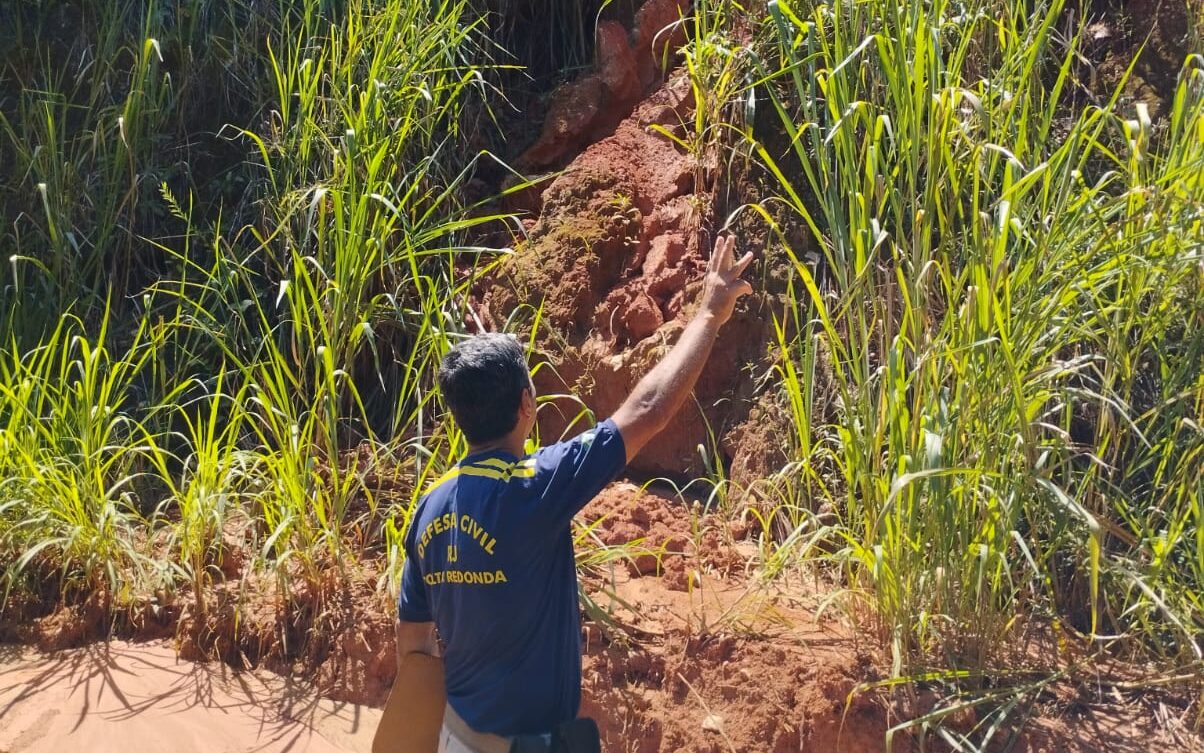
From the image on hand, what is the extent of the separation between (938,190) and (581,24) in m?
2.48

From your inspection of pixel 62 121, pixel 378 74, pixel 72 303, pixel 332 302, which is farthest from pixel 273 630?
pixel 62 121

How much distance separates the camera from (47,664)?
137 inches

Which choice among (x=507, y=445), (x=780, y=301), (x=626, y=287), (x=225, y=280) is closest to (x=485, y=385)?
(x=507, y=445)

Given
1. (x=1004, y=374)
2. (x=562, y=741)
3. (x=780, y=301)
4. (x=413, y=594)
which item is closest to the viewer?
(x=562, y=741)

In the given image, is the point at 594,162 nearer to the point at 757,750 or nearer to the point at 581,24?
Result: the point at 581,24

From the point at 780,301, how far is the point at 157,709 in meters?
2.23

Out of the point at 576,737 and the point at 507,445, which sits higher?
the point at 507,445

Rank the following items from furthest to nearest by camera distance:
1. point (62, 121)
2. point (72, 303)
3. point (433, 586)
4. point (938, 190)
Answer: point (62, 121) → point (72, 303) → point (938, 190) → point (433, 586)

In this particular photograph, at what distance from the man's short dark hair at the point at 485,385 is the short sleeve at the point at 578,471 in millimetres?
130

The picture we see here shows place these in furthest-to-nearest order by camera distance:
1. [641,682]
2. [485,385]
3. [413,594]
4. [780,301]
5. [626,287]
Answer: [626,287]
[780,301]
[641,682]
[413,594]
[485,385]

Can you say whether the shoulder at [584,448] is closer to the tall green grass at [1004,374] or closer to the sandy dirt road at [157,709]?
the tall green grass at [1004,374]

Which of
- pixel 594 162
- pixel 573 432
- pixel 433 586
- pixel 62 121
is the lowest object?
pixel 573 432

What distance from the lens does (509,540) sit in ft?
7.34

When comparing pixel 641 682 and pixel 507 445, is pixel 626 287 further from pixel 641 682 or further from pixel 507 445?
pixel 507 445
